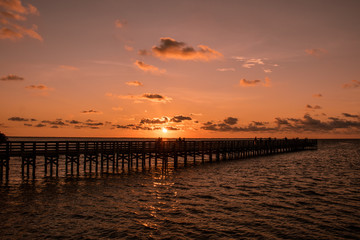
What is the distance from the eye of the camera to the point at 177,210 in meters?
16.1

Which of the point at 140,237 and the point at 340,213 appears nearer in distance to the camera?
the point at 140,237

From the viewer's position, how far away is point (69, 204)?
17.0 meters

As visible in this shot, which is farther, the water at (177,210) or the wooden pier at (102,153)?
the wooden pier at (102,153)

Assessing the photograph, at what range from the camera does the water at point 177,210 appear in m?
12.6

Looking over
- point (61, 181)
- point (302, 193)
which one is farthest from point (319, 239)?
point (61, 181)

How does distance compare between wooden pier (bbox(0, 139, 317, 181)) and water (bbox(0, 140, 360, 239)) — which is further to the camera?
wooden pier (bbox(0, 139, 317, 181))

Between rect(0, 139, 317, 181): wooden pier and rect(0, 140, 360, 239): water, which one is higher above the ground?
rect(0, 139, 317, 181): wooden pier

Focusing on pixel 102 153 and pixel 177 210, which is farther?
pixel 102 153

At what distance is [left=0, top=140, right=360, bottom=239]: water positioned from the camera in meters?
12.6

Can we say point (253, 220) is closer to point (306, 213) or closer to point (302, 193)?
point (306, 213)

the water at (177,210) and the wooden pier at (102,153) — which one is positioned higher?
the wooden pier at (102,153)

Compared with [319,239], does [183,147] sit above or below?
above

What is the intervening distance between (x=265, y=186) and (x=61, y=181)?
17.6 meters

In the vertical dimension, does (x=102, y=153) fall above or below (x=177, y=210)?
above
